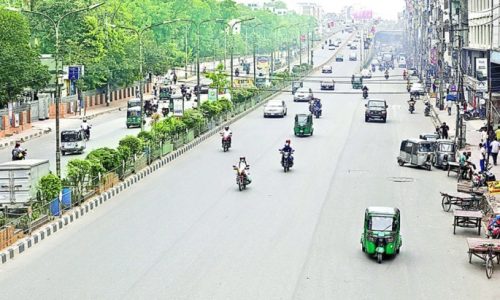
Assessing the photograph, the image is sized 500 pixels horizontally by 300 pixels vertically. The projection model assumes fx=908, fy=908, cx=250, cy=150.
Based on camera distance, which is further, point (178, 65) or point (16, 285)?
point (178, 65)

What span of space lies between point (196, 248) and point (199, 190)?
985cm

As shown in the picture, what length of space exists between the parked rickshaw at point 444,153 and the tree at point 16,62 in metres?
28.7

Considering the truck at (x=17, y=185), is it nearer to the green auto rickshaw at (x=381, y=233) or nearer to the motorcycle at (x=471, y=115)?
the green auto rickshaw at (x=381, y=233)

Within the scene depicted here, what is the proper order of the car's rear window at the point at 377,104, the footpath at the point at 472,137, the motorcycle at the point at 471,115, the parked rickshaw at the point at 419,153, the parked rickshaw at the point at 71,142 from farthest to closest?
1. the car's rear window at the point at 377,104
2. the motorcycle at the point at 471,115
3. the parked rickshaw at the point at 71,142
4. the parked rickshaw at the point at 419,153
5. the footpath at the point at 472,137

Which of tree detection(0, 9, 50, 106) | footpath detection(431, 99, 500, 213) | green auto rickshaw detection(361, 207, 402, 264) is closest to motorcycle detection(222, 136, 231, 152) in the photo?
footpath detection(431, 99, 500, 213)

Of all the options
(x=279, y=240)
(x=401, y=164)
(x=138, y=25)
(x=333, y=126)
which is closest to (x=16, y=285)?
(x=279, y=240)

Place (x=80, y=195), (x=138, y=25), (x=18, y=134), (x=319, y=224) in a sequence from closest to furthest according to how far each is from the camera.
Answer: (x=319, y=224), (x=80, y=195), (x=18, y=134), (x=138, y=25)

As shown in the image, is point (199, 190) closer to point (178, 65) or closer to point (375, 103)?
point (375, 103)

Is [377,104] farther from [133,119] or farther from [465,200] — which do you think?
[465,200]

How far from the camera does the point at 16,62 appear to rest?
57000mm

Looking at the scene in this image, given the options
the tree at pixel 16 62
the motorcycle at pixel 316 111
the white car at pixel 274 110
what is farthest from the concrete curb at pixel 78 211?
the motorcycle at pixel 316 111

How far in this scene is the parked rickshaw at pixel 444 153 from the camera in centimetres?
3865

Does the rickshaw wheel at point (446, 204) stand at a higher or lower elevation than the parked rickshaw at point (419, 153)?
lower

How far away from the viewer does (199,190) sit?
108 feet
